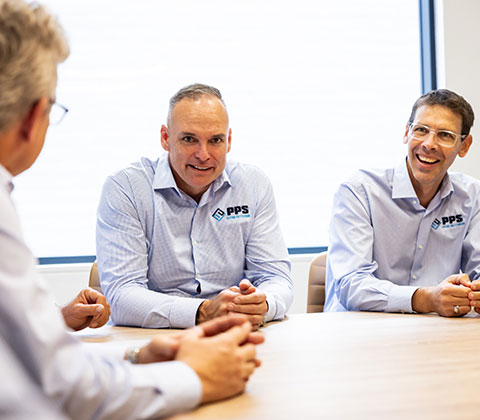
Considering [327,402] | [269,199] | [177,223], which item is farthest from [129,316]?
[327,402]

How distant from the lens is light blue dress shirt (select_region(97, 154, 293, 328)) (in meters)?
2.24

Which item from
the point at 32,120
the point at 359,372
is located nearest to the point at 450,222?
the point at 359,372

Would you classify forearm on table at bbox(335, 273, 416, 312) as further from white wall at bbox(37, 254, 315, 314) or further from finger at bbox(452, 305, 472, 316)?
white wall at bbox(37, 254, 315, 314)

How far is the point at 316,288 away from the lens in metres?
2.85

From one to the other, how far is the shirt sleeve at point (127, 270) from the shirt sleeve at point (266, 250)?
0.44m

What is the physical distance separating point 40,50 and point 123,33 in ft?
10.6

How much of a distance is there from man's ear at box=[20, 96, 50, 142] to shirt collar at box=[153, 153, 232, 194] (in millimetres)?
1394

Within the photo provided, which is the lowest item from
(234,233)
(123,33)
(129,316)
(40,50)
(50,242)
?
(50,242)

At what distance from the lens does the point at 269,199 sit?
2535mm

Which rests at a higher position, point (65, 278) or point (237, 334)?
point (237, 334)

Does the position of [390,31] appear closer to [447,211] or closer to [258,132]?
[258,132]

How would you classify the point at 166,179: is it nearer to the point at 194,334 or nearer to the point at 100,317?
the point at 100,317

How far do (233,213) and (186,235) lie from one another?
8.4 inches

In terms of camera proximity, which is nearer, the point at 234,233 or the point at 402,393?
the point at 402,393
